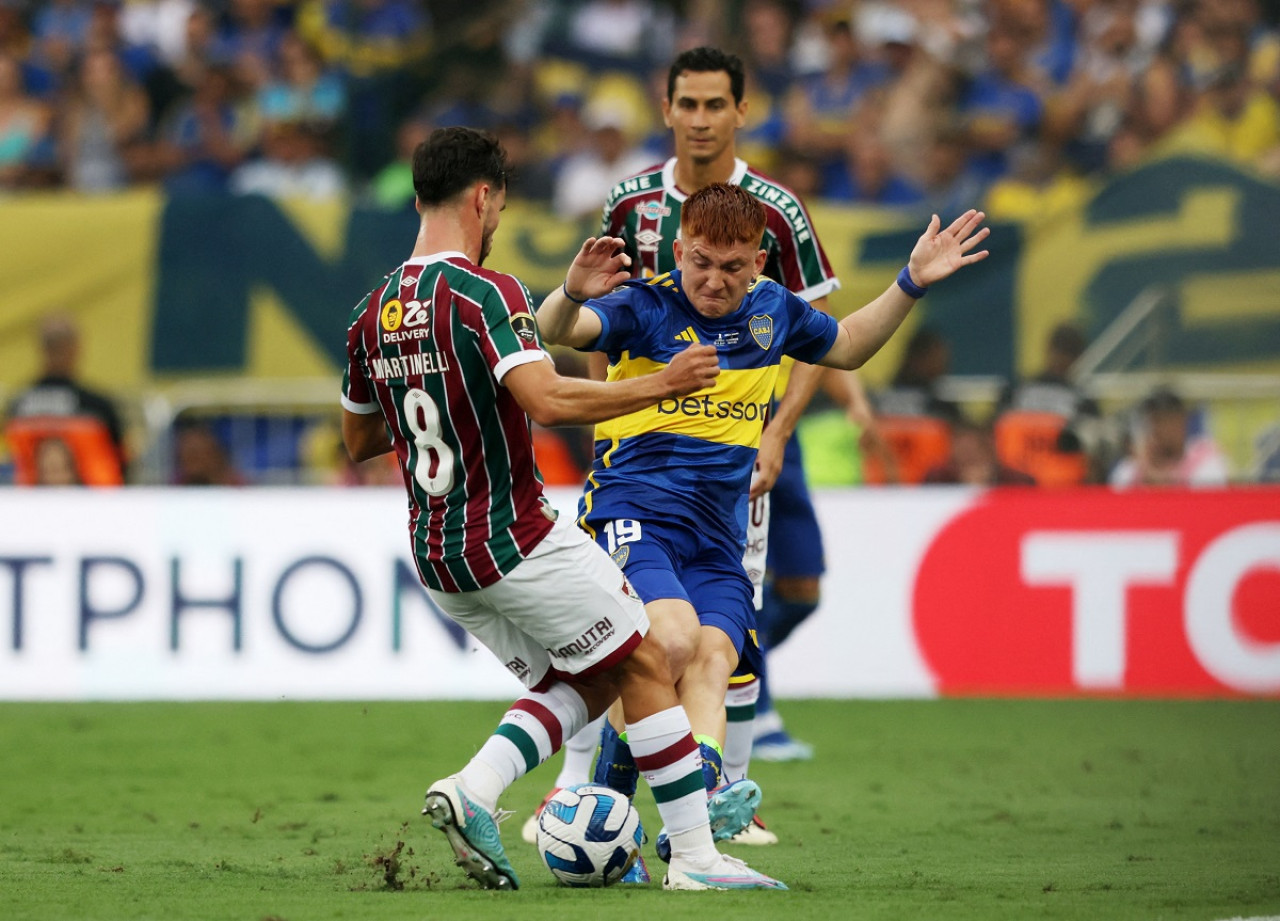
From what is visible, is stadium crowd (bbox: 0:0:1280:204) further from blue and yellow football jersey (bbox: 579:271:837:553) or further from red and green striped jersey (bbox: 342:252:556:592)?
red and green striped jersey (bbox: 342:252:556:592)

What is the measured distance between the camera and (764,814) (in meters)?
7.46

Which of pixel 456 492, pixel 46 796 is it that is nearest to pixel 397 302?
pixel 456 492

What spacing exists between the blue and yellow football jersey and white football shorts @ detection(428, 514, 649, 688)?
51 centimetres

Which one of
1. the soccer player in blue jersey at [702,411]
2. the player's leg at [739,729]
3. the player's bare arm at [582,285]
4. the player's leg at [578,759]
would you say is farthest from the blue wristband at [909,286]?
the player's leg at [578,759]

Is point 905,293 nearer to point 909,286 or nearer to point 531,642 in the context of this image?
point 909,286

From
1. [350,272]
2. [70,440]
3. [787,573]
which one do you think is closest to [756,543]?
[787,573]

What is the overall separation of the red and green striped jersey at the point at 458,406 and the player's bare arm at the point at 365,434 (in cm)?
24

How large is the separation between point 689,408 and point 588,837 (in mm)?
1446

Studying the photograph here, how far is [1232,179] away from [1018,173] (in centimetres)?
227

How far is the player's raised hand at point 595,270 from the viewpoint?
18.9 feet

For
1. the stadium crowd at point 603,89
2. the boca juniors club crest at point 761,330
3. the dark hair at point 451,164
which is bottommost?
the boca juniors club crest at point 761,330

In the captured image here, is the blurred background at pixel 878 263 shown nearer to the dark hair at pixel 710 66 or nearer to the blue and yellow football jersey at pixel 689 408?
the dark hair at pixel 710 66

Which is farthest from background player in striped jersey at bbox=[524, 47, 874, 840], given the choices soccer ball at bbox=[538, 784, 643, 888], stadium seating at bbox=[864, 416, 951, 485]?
stadium seating at bbox=[864, 416, 951, 485]

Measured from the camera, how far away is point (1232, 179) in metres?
12.6
